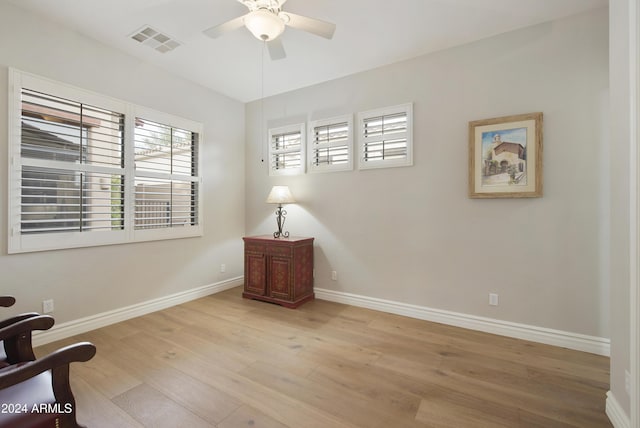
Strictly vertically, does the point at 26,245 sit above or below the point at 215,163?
below

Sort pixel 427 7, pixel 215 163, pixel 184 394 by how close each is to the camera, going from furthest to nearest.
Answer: pixel 215 163 → pixel 427 7 → pixel 184 394

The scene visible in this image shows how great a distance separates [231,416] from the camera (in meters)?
1.74

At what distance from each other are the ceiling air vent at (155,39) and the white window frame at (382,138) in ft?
7.54

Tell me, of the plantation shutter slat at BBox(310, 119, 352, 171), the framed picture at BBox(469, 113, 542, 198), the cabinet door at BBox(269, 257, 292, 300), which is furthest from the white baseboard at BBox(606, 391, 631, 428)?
the plantation shutter slat at BBox(310, 119, 352, 171)

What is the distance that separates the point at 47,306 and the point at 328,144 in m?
3.54

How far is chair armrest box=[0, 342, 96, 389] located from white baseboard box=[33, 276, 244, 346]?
2.00 meters

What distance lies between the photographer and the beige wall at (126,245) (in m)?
2.53

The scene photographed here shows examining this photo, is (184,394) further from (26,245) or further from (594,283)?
(594,283)

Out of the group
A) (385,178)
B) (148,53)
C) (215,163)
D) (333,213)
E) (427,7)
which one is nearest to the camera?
(427,7)

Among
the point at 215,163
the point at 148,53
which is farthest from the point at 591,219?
the point at 148,53

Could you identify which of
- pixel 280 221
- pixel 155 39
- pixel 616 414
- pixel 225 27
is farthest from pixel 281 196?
pixel 616 414

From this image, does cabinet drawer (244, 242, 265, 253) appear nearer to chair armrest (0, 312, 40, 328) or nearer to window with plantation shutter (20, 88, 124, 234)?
window with plantation shutter (20, 88, 124, 234)

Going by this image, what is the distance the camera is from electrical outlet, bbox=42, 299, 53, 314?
→ 2.66 metres

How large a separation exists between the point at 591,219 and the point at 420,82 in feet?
7.17
